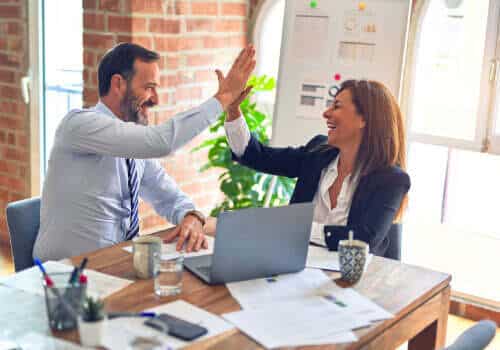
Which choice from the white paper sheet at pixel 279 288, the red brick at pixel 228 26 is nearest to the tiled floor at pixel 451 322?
the white paper sheet at pixel 279 288

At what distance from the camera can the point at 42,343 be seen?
1.50 metres

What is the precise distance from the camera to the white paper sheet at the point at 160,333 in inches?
58.9

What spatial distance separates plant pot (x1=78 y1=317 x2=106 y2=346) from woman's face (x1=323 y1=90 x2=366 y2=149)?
136cm

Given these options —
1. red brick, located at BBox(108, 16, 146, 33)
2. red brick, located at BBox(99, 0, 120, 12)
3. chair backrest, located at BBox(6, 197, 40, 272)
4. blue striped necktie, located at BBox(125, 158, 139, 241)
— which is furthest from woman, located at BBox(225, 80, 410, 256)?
red brick, located at BBox(99, 0, 120, 12)

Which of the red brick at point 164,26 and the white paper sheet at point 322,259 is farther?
the red brick at point 164,26

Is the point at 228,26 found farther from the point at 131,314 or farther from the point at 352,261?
the point at 131,314

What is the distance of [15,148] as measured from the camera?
14.5 ft

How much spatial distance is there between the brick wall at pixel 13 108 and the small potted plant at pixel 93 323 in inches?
122

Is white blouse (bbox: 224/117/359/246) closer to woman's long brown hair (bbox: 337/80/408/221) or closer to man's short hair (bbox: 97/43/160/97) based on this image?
woman's long brown hair (bbox: 337/80/408/221)

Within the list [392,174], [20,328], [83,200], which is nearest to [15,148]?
[83,200]

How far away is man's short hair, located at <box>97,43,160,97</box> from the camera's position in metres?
2.54

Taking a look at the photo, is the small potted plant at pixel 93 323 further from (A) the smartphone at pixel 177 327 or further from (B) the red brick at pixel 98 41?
(B) the red brick at pixel 98 41

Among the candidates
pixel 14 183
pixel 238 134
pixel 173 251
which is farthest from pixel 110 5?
pixel 173 251

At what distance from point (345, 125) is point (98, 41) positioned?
64.1 inches
